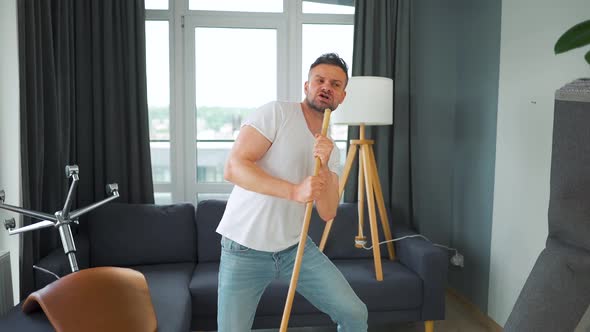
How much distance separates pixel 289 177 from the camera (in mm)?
1787

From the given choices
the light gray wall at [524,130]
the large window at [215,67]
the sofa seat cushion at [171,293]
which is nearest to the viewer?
the sofa seat cushion at [171,293]

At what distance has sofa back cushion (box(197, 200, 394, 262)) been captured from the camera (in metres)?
3.18

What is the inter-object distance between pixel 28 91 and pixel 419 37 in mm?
2670

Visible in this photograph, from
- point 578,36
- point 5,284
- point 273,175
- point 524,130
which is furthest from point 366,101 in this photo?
point 5,284

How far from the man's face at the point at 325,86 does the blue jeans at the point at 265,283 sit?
55 centimetres

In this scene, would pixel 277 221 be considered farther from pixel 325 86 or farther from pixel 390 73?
pixel 390 73

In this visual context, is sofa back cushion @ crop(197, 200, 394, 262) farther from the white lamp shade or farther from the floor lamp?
the white lamp shade

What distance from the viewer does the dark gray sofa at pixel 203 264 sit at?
2658mm

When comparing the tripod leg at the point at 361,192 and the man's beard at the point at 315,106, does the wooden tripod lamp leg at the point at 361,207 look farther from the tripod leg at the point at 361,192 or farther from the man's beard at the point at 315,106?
the man's beard at the point at 315,106

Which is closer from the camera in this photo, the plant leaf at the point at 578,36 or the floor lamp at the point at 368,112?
the plant leaf at the point at 578,36

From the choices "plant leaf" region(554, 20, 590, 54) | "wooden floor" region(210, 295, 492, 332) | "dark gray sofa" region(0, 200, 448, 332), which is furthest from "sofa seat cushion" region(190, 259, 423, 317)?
"plant leaf" region(554, 20, 590, 54)

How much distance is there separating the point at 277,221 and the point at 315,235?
146cm

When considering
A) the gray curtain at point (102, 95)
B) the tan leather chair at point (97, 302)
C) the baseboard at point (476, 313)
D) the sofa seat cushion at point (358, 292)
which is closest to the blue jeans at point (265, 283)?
the tan leather chair at point (97, 302)

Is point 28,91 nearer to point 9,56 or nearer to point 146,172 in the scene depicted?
point 9,56
